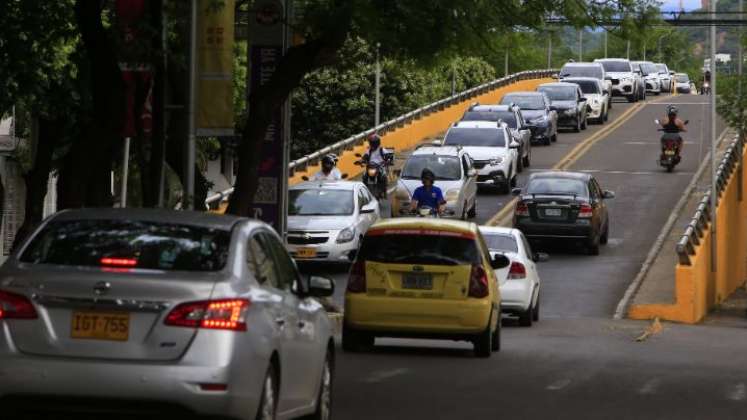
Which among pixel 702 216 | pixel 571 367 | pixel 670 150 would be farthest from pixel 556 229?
pixel 571 367

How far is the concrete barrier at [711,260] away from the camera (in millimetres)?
32469

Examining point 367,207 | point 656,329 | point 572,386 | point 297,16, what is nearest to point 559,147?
point 367,207

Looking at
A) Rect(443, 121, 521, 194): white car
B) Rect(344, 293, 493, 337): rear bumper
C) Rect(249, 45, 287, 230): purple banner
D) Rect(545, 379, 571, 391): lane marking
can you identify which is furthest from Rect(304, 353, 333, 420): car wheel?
Rect(443, 121, 521, 194): white car

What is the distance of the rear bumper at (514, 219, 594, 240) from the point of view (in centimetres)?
3709

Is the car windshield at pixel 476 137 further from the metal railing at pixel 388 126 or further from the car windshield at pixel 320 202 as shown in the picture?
the car windshield at pixel 320 202

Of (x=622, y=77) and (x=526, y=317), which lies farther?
(x=622, y=77)

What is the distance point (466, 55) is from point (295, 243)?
10.0m

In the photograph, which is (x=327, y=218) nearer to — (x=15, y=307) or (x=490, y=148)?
(x=490, y=148)

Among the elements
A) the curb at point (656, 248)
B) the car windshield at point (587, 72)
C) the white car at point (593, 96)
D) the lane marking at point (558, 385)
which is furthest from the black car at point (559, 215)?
the car windshield at point (587, 72)

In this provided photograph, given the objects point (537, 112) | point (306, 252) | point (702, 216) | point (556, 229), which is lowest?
point (306, 252)

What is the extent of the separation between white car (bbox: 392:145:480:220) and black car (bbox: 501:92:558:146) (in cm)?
1717

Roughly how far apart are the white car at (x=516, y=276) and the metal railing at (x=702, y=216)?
5262 mm

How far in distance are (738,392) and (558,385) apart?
1.76 m

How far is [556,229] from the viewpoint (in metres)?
37.2
